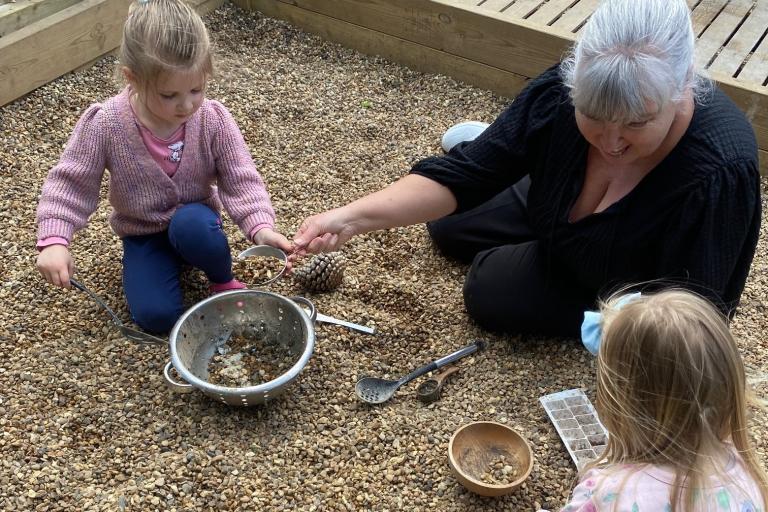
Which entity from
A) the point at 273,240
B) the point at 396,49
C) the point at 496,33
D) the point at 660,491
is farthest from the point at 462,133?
the point at 660,491

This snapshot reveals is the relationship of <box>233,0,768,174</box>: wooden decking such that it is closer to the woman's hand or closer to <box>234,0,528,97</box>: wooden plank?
<box>234,0,528,97</box>: wooden plank

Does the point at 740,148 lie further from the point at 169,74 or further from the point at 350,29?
the point at 350,29

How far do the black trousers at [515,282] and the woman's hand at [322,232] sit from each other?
52 centimetres

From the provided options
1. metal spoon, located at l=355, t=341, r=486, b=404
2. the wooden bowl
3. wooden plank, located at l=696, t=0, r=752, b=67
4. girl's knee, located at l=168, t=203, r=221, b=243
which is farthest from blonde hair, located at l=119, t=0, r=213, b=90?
wooden plank, located at l=696, t=0, r=752, b=67

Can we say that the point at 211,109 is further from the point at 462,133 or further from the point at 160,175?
the point at 462,133

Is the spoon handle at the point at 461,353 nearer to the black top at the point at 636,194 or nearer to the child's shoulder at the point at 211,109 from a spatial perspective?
the black top at the point at 636,194

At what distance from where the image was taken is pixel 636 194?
6.00 ft

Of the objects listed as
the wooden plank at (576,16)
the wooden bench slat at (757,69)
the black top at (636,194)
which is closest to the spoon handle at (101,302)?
the black top at (636,194)

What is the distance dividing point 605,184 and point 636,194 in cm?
12

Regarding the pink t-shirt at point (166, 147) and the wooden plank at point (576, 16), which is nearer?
the pink t-shirt at point (166, 147)

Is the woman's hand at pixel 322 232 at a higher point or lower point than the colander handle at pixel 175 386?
higher

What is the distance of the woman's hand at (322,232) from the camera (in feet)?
6.56

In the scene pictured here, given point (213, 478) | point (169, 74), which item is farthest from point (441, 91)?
point (213, 478)

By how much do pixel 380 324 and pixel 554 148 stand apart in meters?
0.76
